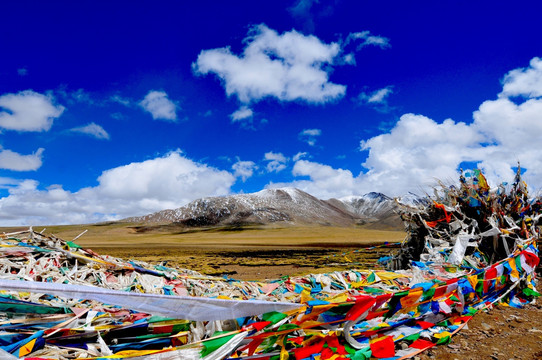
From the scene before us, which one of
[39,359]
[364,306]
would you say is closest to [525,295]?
[364,306]

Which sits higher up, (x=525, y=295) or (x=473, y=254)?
(x=473, y=254)

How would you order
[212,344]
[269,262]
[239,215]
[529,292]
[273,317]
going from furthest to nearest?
[239,215] → [269,262] → [529,292] → [273,317] → [212,344]

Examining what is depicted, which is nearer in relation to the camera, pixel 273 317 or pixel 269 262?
pixel 273 317

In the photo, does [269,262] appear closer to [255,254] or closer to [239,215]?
[255,254]

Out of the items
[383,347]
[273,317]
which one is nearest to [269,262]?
[383,347]

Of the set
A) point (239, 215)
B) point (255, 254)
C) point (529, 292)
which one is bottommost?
point (255, 254)

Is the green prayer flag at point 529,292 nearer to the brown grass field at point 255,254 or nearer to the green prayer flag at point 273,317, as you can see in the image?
the brown grass field at point 255,254

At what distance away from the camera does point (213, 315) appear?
8.98 ft

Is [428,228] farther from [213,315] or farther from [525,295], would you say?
[213,315]

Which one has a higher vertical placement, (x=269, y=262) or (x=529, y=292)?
(x=529, y=292)

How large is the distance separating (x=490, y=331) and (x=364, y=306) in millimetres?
2380

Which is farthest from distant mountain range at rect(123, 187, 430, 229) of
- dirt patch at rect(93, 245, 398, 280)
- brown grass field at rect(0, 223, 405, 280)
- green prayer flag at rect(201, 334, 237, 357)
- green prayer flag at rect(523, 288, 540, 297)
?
green prayer flag at rect(201, 334, 237, 357)

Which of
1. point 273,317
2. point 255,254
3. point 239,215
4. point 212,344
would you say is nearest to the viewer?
point 212,344

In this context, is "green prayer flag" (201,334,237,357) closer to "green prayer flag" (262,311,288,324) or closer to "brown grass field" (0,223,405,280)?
"green prayer flag" (262,311,288,324)
